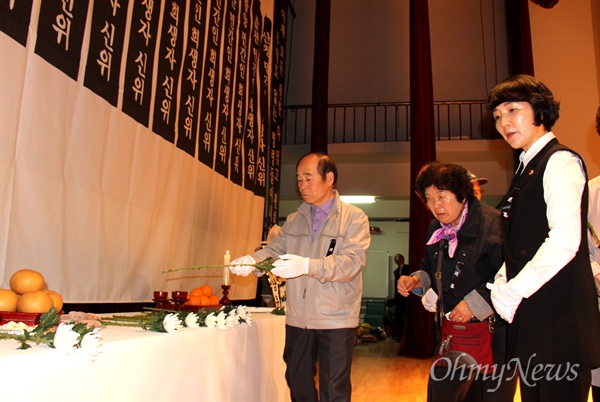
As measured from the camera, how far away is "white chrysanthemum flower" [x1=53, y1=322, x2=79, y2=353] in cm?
125

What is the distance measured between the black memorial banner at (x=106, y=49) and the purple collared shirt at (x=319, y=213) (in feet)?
4.51

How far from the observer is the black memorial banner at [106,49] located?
286 centimetres

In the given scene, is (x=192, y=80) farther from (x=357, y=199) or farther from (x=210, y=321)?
(x=357, y=199)

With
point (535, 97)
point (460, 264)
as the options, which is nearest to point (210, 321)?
point (460, 264)

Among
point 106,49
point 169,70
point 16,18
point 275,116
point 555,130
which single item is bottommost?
point 16,18

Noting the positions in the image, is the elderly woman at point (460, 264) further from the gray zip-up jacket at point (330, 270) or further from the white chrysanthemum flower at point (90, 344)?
the white chrysanthemum flower at point (90, 344)

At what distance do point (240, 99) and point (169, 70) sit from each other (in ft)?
5.31

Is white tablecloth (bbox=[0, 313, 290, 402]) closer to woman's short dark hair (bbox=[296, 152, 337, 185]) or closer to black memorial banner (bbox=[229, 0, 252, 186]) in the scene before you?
woman's short dark hair (bbox=[296, 152, 337, 185])

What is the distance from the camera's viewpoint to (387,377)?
537 centimetres

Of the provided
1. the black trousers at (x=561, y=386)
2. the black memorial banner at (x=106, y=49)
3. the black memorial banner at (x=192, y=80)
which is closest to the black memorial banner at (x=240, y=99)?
the black memorial banner at (x=192, y=80)

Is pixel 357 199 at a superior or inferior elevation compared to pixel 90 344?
superior

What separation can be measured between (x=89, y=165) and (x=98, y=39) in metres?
0.71

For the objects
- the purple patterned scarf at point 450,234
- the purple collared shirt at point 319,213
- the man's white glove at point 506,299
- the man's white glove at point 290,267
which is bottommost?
the man's white glove at point 506,299

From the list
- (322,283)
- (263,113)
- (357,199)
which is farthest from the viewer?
(357,199)
